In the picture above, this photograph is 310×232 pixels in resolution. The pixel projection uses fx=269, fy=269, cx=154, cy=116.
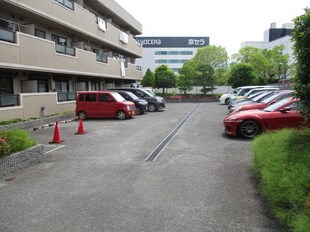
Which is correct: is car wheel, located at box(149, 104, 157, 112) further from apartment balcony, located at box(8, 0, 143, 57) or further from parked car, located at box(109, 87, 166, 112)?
apartment balcony, located at box(8, 0, 143, 57)

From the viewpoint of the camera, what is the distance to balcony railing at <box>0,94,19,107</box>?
12703 millimetres

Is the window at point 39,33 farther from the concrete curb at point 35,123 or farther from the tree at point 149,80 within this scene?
the tree at point 149,80

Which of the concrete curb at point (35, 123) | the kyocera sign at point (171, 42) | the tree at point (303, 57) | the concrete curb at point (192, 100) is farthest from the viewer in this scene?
the kyocera sign at point (171, 42)

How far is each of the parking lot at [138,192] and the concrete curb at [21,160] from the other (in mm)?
208

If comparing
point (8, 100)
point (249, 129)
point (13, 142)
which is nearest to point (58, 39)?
point (8, 100)

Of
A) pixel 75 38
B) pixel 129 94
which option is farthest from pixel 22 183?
pixel 75 38

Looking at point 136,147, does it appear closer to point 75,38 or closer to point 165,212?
point 165,212

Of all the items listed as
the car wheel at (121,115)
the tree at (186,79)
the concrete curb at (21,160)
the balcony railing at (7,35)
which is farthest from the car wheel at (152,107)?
the tree at (186,79)

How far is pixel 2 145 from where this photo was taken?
A: 5977 millimetres

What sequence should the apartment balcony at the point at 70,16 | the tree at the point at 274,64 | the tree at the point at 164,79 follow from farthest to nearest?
the tree at the point at 274,64 → the tree at the point at 164,79 → the apartment balcony at the point at 70,16

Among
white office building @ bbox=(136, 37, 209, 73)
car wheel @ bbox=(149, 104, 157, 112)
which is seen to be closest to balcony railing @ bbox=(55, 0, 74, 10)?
car wheel @ bbox=(149, 104, 157, 112)

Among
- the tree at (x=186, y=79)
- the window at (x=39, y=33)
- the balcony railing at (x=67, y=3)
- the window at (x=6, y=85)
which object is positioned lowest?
the window at (x=6, y=85)

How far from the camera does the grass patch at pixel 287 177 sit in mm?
3391

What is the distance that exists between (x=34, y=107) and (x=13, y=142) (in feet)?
29.6
